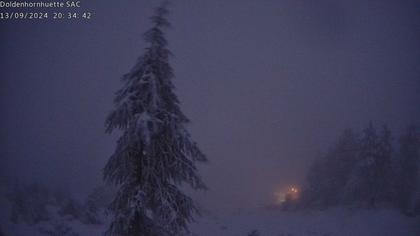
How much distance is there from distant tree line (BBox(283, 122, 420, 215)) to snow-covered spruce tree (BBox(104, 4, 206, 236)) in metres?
37.4

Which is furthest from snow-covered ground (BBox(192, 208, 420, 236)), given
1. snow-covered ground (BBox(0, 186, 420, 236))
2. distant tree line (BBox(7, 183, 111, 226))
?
distant tree line (BBox(7, 183, 111, 226))

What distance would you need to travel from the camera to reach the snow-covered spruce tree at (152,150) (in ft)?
36.5

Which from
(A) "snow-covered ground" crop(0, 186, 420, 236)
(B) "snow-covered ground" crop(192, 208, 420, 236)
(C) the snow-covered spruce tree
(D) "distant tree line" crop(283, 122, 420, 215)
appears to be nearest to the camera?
(C) the snow-covered spruce tree

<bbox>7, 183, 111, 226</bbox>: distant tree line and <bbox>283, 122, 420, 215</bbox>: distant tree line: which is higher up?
<bbox>283, 122, 420, 215</bbox>: distant tree line

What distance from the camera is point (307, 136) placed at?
6678 inches

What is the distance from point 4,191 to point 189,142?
3977 centimetres

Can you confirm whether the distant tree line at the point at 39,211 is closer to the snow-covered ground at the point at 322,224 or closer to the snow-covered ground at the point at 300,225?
the snow-covered ground at the point at 300,225

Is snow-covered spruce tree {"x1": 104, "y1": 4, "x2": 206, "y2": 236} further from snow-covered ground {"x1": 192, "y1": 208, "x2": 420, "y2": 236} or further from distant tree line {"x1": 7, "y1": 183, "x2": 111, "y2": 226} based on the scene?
snow-covered ground {"x1": 192, "y1": 208, "x2": 420, "y2": 236}

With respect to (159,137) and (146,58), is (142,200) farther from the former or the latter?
(146,58)

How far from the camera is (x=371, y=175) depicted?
4241cm

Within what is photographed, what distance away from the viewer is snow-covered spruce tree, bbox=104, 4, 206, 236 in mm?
11133

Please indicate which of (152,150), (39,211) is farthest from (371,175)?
(39,211)

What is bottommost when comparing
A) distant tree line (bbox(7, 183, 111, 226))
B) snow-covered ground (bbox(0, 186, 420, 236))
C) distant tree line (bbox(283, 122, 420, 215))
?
snow-covered ground (bbox(0, 186, 420, 236))

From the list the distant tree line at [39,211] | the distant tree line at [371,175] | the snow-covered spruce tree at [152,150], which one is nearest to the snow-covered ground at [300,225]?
the distant tree line at [39,211]
